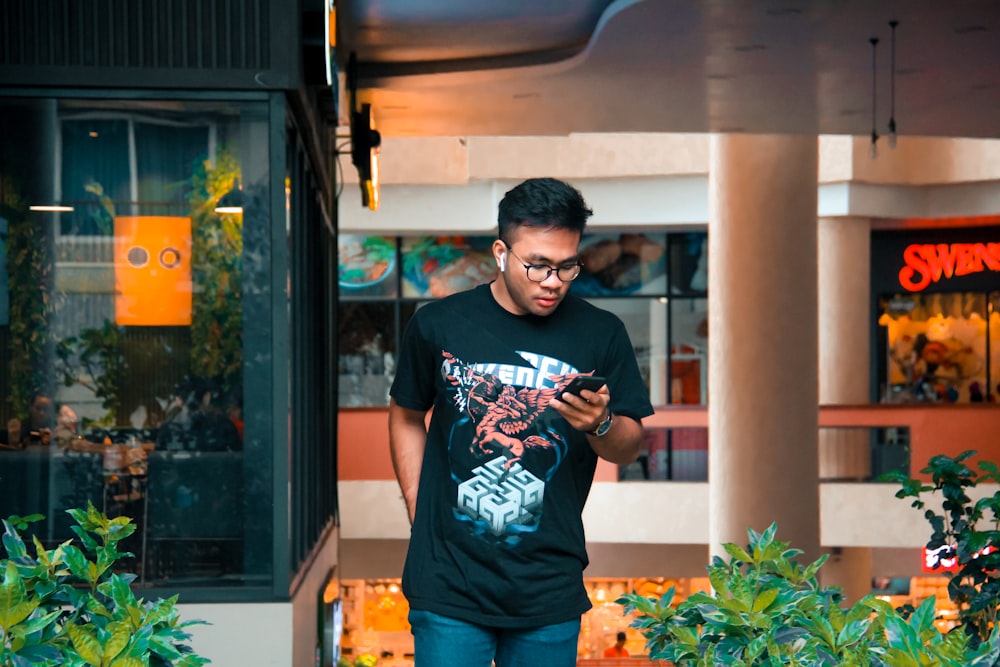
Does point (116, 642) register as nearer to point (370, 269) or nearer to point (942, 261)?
point (370, 269)

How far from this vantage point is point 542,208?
2895 millimetres

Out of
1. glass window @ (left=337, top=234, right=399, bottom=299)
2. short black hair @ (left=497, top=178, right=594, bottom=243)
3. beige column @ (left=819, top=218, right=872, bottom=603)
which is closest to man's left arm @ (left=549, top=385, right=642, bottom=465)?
short black hair @ (left=497, top=178, right=594, bottom=243)

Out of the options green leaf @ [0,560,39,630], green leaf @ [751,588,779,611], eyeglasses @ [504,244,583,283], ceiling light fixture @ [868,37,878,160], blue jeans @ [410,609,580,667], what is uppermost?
ceiling light fixture @ [868,37,878,160]

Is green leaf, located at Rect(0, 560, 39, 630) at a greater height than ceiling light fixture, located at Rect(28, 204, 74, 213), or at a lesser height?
lesser

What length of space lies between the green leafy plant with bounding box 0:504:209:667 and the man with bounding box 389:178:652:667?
0.60m

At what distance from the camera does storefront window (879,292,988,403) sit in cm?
2030

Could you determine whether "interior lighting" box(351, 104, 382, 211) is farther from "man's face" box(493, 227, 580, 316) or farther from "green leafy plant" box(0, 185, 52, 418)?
"man's face" box(493, 227, 580, 316)

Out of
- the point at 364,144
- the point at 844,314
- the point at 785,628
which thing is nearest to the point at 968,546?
the point at 785,628

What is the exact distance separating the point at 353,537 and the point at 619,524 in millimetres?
3449

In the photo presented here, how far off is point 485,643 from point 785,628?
0.76 metres

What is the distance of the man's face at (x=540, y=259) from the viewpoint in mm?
2881

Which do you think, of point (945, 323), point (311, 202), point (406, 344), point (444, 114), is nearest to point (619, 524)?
point (945, 323)

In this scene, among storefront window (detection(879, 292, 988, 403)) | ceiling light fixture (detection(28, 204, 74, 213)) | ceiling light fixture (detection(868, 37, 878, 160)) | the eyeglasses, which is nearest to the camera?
the eyeglasses

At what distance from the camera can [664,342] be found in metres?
20.9
